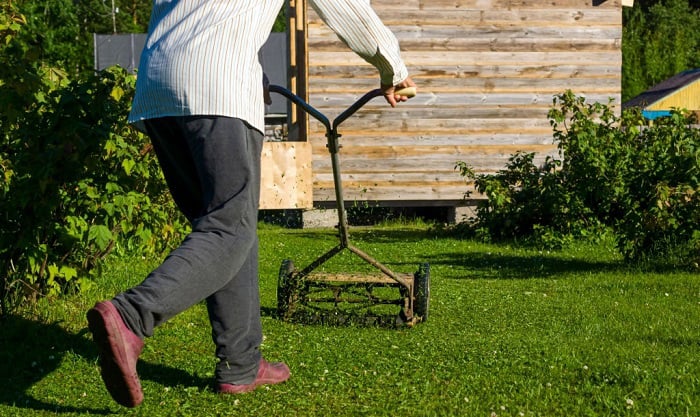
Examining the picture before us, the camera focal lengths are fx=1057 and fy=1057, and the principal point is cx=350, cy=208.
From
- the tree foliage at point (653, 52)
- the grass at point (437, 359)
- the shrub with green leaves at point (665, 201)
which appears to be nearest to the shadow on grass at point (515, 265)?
the shrub with green leaves at point (665, 201)

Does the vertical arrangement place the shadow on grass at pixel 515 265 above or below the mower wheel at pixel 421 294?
below

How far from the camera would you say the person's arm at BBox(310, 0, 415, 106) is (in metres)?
3.89

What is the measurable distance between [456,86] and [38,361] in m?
9.92

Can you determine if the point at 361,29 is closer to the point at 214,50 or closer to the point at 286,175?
the point at 214,50

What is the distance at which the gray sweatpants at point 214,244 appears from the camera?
3.43 meters

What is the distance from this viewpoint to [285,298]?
5871 mm

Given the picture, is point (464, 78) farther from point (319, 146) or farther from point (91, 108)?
point (91, 108)

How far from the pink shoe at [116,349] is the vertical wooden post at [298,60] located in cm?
1030

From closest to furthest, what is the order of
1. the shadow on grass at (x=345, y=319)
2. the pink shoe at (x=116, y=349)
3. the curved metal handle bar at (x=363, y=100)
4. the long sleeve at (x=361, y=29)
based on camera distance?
the pink shoe at (x=116, y=349), the long sleeve at (x=361, y=29), the curved metal handle bar at (x=363, y=100), the shadow on grass at (x=345, y=319)

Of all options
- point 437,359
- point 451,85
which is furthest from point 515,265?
point 451,85

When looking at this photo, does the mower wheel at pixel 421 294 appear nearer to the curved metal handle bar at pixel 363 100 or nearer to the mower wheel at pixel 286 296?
the mower wheel at pixel 286 296

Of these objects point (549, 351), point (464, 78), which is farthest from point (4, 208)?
point (464, 78)

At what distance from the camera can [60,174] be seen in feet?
17.0

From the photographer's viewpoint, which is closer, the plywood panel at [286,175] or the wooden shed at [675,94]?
the plywood panel at [286,175]
